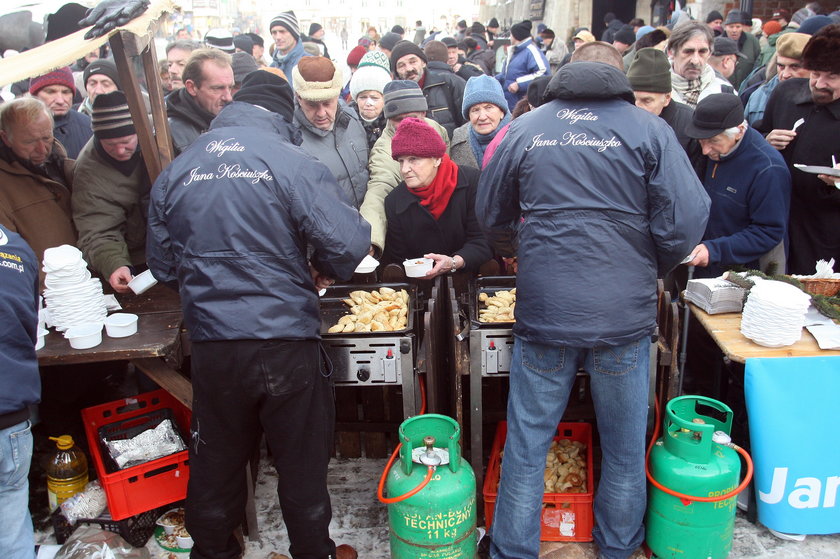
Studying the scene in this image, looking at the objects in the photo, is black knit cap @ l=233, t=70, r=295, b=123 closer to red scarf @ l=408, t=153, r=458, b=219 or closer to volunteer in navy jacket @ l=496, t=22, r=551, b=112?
red scarf @ l=408, t=153, r=458, b=219

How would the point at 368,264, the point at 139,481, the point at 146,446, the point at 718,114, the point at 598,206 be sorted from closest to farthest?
the point at 598,206 < the point at 139,481 < the point at 146,446 < the point at 718,114 < the point at 368,264

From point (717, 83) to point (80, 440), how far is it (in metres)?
5.36

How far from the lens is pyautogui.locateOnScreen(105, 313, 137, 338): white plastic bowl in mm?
3178

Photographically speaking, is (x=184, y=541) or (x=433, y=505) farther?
(x=184, y=541)

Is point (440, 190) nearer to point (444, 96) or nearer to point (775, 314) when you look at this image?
point (775, 314)

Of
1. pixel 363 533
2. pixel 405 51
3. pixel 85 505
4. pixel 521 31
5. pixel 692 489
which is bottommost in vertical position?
pixel 363 533

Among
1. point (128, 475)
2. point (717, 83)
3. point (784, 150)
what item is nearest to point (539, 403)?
point (128, 475)

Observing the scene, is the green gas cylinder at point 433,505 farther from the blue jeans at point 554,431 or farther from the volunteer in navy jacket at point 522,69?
the volunteer in navy jacket at point 522,69

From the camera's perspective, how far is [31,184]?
3846 mm

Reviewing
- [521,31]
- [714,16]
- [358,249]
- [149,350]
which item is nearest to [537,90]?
[358,249]

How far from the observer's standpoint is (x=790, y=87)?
4.39 m

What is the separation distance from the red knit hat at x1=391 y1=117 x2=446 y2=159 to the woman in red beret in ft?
0.09

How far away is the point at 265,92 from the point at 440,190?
1364 millimetres

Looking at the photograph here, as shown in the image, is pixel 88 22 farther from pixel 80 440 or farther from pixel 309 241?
pixel 80 440
